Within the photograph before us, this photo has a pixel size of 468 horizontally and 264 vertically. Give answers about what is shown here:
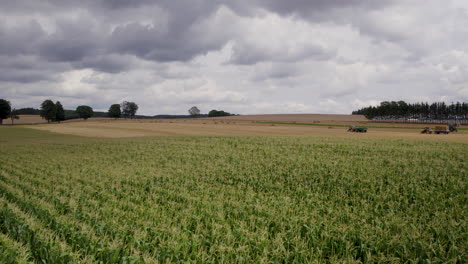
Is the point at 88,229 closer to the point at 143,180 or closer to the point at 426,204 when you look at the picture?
the point at 143,180

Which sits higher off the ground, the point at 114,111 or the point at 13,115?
the point at 114,111

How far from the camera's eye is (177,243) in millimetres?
6363

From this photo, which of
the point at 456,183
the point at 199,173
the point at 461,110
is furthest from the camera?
the point at 461,110

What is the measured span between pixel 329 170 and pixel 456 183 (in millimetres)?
5694

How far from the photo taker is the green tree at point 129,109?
18712 centimetres

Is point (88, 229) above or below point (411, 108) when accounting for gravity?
below

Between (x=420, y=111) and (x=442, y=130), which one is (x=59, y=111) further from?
(x=420, y=111)

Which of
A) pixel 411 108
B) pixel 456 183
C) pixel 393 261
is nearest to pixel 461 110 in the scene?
pixel 411 108

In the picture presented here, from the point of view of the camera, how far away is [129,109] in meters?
187

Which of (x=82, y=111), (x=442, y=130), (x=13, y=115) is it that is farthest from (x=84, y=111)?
(x=442, y=130)

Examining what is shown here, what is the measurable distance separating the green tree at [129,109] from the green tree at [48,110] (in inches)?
1952

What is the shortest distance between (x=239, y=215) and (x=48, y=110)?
517ft

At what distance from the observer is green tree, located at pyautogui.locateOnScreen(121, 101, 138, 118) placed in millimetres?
187125

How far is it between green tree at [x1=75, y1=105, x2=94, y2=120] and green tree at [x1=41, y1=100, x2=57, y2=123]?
86.6ft
